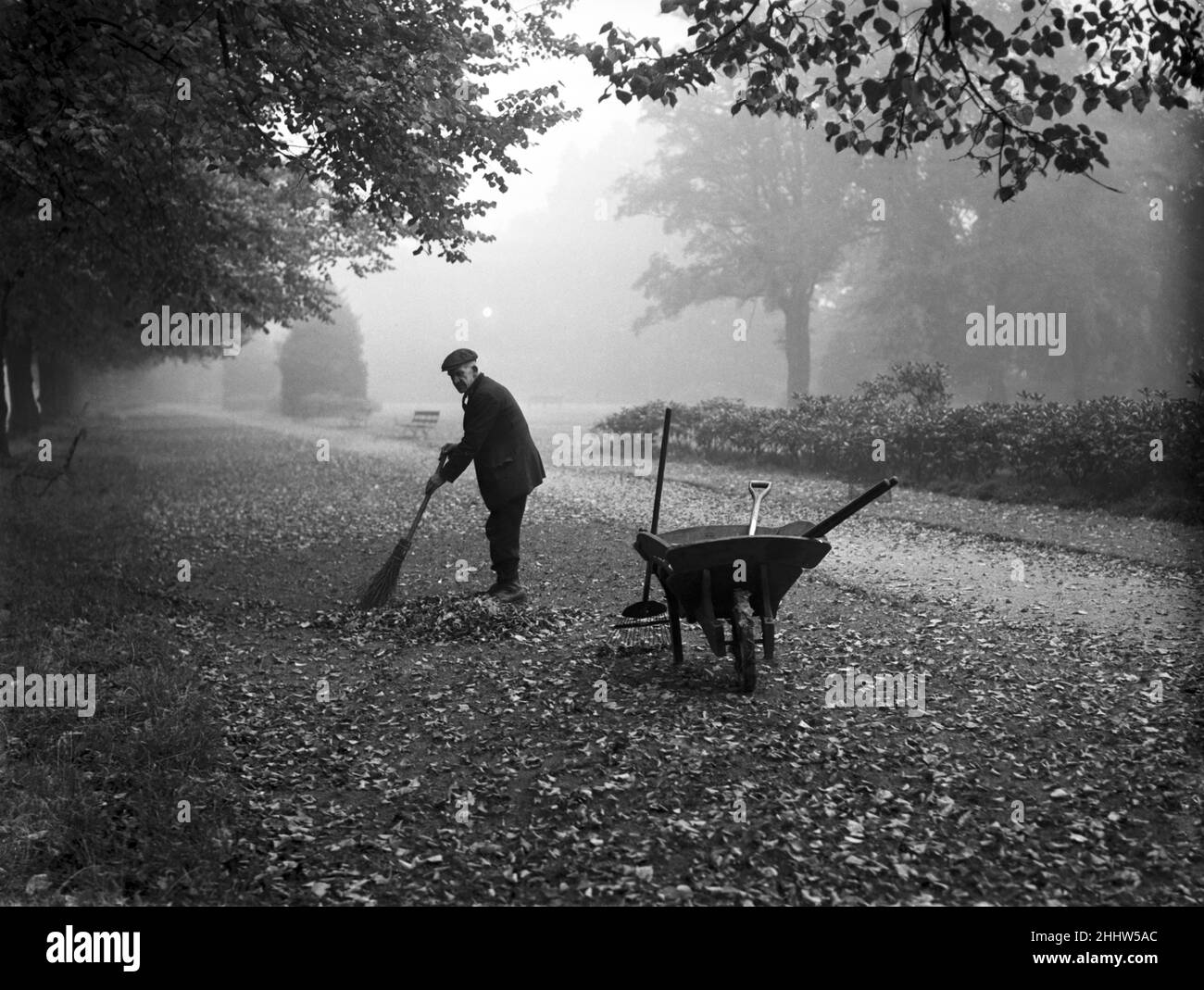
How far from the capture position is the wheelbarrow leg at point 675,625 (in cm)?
706

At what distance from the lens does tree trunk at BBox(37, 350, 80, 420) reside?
3478 cm

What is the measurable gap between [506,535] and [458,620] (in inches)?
41.2

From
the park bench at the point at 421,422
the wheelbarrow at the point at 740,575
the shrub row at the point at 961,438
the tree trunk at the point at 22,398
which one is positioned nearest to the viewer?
the wheelbarrow at the point at 740,575

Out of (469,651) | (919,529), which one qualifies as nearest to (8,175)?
(469,651)

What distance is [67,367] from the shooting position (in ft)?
121

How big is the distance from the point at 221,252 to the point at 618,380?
42.5 meters

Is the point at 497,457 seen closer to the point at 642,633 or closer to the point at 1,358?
the point at 642,633

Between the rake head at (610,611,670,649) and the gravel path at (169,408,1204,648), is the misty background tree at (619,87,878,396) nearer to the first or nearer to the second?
the gravel path at (169,408,1204,648)

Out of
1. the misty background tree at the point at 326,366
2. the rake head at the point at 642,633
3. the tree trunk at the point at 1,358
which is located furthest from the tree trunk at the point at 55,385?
the rake head at the point at 642,633

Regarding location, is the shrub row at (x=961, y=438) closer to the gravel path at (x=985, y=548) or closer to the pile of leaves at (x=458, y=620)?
the gravel path at (x=985, y=548)

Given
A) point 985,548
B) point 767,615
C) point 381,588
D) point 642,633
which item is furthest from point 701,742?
point 985,548

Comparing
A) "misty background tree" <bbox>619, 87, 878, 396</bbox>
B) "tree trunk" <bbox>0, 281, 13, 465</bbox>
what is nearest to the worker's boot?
"tree trunk" <bbox>0, 281, 13, 465</bbox>

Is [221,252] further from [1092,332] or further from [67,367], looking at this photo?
[1092,332]

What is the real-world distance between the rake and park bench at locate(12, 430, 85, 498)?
10604mm
